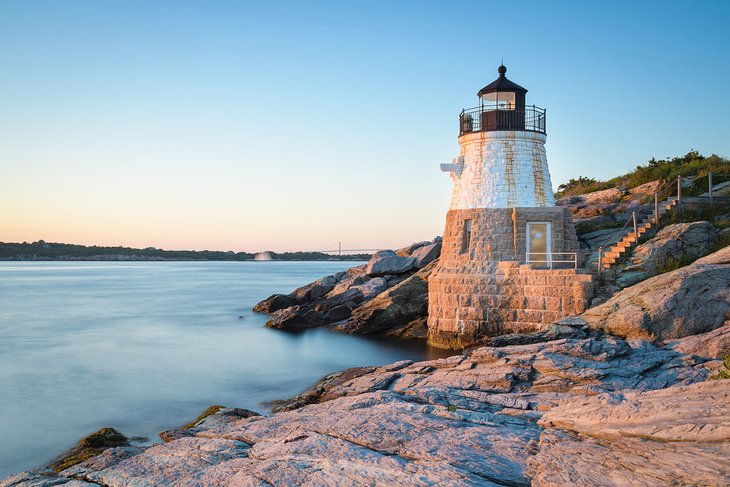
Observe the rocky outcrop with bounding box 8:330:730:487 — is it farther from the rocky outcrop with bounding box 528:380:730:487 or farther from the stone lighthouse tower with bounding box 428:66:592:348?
the stone lighthouse tower with bounding box 428:66:592:348

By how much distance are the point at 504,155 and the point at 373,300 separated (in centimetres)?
819

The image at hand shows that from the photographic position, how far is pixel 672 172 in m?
24.9

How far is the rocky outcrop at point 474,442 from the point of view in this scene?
15.8 feet

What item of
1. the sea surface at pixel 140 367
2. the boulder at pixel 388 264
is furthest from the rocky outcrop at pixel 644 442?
the boulder at pixel 388 264

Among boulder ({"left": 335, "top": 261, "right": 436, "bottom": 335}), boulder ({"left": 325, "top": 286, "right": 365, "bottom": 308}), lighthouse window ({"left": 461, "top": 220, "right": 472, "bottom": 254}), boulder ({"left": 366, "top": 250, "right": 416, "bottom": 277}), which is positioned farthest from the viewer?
boulder ({"left": 366, "top": 250, "right": 416, "bottom": 277})

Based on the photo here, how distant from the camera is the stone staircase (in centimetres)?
1655

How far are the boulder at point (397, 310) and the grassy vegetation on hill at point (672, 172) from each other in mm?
10115

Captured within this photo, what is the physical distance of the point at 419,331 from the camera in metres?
19.9

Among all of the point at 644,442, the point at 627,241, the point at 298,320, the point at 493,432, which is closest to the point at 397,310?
the point at 298,320

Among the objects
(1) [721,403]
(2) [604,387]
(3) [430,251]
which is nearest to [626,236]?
(3) [430,251]

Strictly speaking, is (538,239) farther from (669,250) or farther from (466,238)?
(669,250)

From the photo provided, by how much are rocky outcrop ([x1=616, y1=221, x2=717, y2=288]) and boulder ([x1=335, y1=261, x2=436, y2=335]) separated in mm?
7467

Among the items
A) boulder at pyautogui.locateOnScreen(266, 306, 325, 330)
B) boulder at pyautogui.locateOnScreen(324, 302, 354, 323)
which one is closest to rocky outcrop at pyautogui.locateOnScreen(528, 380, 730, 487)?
boulder at pyautogui.locateOnScreen(324, 302, 354, 323)

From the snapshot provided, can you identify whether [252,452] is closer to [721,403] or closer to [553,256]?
[721,403]
